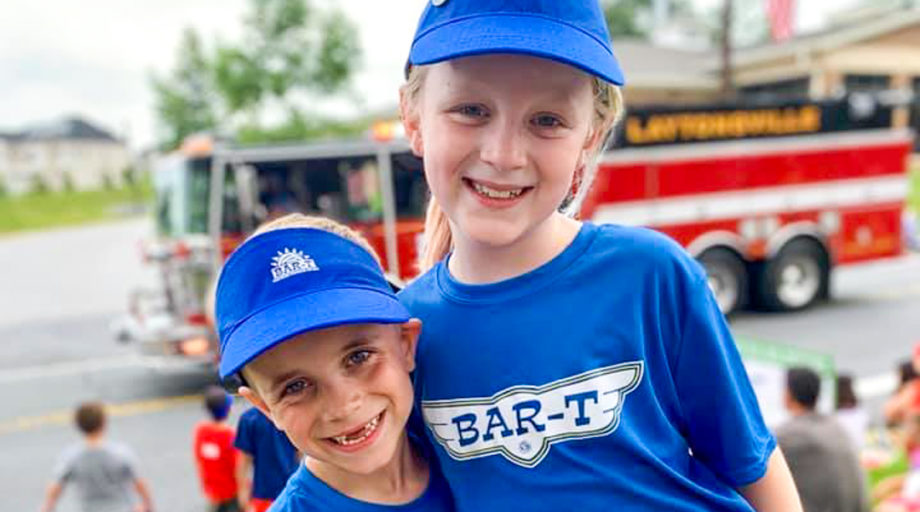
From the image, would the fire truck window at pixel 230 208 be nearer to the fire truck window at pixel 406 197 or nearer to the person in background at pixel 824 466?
the fire truck window at pixel 406 197

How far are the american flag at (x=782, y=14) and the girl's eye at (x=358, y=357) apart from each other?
61.1 ft

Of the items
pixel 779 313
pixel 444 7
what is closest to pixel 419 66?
pixel 444 7

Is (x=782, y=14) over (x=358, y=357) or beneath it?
over

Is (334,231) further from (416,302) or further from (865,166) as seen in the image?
(865,166)

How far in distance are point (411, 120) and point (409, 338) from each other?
0.35 metres

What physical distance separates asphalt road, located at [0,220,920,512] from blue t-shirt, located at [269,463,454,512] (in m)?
2.21

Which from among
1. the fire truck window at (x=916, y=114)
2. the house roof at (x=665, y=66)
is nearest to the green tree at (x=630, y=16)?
the house roof at (x=665, y=66)

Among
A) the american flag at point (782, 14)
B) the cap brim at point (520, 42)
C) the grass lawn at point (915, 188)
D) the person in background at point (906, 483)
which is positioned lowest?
the person in background at point (906, 483)

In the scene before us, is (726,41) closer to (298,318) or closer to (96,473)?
(96,473)

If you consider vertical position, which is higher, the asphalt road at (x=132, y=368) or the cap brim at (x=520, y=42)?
the cap brim at (x=520, y=42)

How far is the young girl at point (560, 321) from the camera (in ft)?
3.60

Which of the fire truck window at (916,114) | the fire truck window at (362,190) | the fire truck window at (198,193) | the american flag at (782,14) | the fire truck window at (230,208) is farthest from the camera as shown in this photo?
the fire truck window at (916,114)

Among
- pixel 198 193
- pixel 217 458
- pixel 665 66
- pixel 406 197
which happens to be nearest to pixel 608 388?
pixel 217 458

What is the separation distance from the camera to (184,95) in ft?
114
